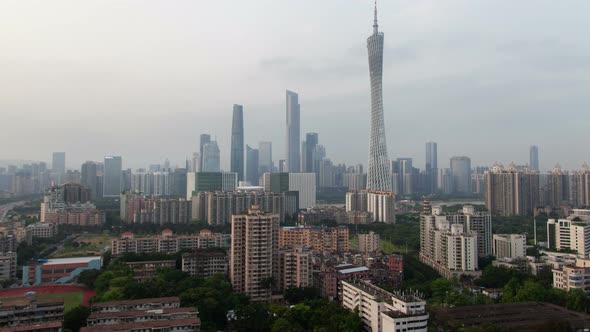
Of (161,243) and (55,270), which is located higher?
(161,243)

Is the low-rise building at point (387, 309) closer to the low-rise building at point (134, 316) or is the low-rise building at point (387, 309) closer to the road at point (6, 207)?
the low-rise building at point (134, 316)

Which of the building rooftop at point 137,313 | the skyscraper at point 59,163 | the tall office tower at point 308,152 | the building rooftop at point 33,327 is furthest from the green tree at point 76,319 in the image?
the tall office tower at point 308,152

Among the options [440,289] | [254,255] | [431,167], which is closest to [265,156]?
[431,167]

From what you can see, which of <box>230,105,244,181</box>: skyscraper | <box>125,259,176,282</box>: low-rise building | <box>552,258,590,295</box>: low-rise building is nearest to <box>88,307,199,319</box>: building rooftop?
<box>125,259,176,282</box>: low-rise building

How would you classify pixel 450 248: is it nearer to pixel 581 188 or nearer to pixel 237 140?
pixel 581 188

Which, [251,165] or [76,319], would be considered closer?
[76,319]

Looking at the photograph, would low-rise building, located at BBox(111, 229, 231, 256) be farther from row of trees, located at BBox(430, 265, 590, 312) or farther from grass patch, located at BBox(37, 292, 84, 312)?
row of trees, located at BBox(430, 265, 590, 312)

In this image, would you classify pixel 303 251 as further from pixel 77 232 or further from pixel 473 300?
pixel 77 232
